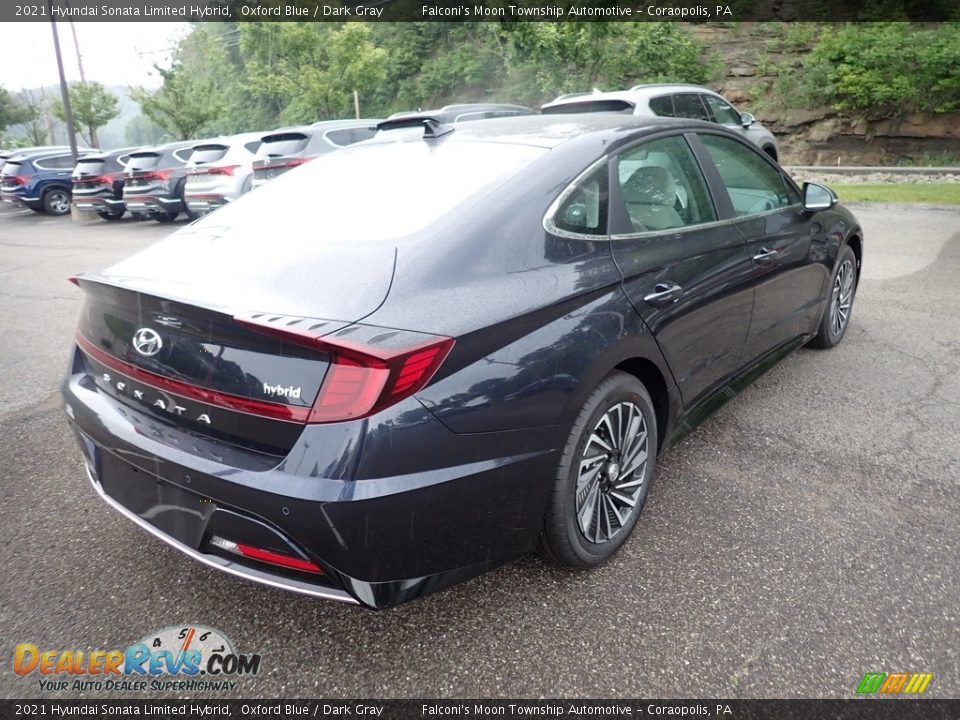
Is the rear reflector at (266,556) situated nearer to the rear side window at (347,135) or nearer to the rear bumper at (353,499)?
the rear bumper at (353,499)

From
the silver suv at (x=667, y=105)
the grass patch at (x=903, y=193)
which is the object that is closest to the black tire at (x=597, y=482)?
the silver suv at (x=667, y=105)

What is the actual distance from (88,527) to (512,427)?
196 cm

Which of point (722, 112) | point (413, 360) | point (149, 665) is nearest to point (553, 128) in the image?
point (413, 360)

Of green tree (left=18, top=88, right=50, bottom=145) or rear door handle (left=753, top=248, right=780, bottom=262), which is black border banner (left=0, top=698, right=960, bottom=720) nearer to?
rear door handle (left=753, top=248, right=780, bottom=262)

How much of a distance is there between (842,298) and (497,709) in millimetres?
4008

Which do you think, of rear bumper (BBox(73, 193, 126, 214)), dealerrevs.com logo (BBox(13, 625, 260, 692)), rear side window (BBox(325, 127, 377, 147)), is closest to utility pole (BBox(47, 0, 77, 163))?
rear bumper (BBox(73, 193, 126, 214))

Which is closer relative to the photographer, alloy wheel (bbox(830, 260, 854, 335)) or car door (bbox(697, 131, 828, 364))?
car door (bbox(697, 131, 828, 364))

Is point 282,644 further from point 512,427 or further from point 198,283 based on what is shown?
point 198,283

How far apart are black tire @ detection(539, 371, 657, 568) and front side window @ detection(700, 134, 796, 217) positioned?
1.36 metres

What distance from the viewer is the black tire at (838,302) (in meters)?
4.70

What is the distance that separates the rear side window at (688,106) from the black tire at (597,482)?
8647 mm

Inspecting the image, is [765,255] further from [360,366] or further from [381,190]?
[360,366]

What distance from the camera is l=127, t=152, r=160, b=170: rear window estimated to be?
15719mm

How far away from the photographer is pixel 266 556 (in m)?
2.10
